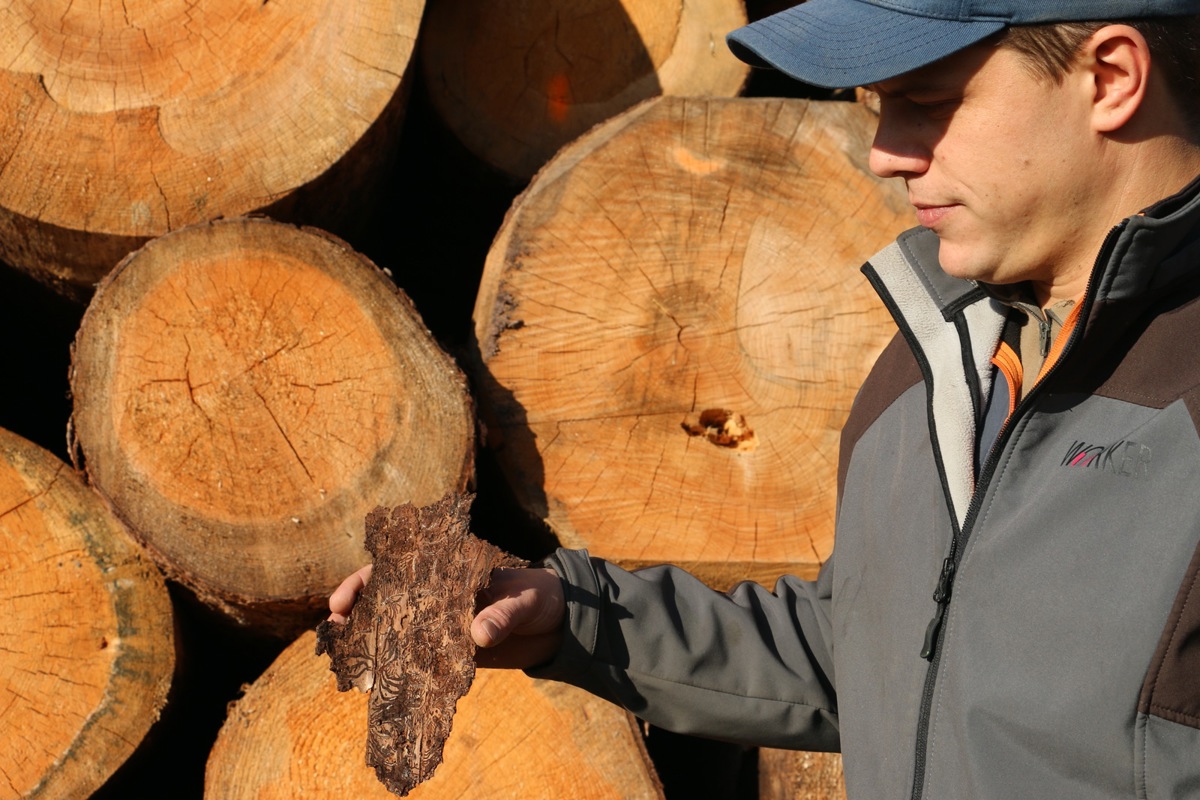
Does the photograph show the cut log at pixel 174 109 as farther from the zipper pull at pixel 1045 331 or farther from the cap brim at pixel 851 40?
the zipper pull at pixel 1045 331

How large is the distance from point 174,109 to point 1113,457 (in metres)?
2.01

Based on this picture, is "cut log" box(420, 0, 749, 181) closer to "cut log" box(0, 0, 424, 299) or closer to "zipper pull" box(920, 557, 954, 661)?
"cut log" box(0, 0, 424, 299)

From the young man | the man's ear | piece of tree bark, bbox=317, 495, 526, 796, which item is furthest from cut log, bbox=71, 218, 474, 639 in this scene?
the man's ear

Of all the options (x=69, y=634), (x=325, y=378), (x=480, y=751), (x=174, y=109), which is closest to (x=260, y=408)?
(x=325, y=378)

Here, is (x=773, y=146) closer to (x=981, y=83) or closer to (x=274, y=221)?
(x=274, y=221)

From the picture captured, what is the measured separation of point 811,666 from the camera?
62.1 inches

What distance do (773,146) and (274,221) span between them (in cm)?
112

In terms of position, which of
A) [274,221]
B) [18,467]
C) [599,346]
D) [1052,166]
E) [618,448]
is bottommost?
[18,467]

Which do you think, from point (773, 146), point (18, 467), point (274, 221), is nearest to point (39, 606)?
point (18, 467)

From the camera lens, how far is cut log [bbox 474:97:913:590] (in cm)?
236

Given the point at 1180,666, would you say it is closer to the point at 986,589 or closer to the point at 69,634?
the point at 986,589

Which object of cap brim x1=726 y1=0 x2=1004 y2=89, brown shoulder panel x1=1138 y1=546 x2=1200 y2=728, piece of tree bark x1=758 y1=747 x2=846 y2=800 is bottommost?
piece of tree bark x1=758 y1=747 x2=846 y2=800

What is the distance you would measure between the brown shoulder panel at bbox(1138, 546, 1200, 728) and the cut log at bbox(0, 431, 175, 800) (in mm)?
1868

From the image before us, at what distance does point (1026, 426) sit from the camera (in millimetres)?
1220
